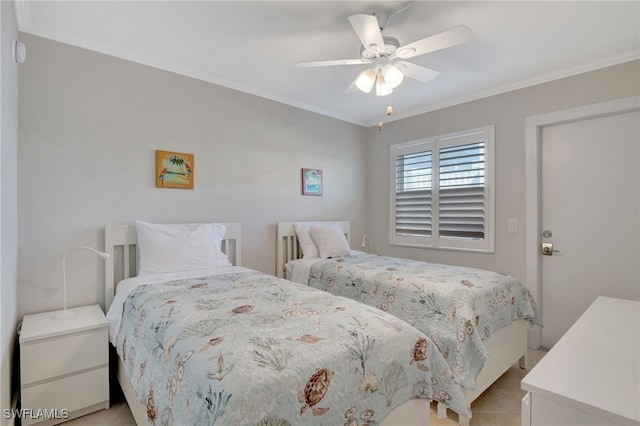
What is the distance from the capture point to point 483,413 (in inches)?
75.9

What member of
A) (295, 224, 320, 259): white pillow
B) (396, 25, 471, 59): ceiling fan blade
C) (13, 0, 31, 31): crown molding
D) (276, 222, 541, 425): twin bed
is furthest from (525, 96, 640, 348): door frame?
(13, 0, 31, 31): crown molding

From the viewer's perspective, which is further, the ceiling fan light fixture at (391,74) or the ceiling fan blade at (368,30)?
the ceiling fan light fixture at (391,74)

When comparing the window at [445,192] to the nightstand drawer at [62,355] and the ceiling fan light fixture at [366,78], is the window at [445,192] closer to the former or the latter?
the ceiling fan light fixture at [366,78]

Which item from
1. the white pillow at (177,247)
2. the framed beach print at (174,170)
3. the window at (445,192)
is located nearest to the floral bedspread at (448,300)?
the window at (445,192)

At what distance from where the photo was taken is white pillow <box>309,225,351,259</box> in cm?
312

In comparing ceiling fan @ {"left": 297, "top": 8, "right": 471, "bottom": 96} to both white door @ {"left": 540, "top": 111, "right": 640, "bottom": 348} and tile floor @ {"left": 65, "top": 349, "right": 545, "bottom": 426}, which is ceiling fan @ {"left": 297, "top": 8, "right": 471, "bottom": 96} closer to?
white door @ {"left": 540, "top": 111, "right": 640, "bottom": 348}

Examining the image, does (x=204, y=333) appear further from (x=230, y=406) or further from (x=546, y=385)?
(x=546, y=385)

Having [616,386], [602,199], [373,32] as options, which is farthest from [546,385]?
[602,199]

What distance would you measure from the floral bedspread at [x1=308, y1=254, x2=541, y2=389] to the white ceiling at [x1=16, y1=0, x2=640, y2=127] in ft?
5.51

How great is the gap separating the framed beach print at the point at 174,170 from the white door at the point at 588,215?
125 inches

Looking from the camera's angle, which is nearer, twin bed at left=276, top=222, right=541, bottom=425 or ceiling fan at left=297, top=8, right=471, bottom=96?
ceiling fan at left=297, top=8, right=471, bottom=96

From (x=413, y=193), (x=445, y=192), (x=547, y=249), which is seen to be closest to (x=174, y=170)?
(x=413, y=193)

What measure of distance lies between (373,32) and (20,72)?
2253 millimetres

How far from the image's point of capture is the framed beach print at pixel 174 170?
2.54 meters
